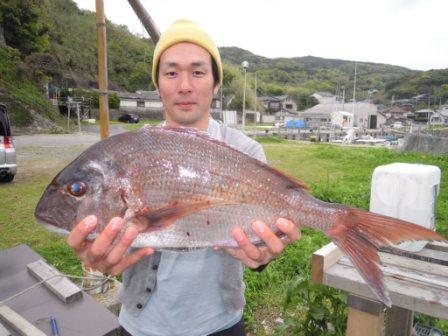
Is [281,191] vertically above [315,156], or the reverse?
[281,191]

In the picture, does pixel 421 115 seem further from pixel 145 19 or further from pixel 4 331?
pixel 4 331

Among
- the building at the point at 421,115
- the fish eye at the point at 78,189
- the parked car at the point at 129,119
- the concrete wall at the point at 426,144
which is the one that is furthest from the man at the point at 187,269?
the building at the point at 421,115

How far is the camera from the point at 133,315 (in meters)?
2.31

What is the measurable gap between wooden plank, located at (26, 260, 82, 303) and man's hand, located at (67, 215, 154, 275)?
5.25 ft

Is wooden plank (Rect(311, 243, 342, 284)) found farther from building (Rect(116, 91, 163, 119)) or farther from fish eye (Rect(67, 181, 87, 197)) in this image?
building (Rect(116, 91, 163, 119))

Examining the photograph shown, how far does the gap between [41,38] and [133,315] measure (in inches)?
2052

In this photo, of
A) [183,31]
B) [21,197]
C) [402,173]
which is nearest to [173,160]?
[183,31]

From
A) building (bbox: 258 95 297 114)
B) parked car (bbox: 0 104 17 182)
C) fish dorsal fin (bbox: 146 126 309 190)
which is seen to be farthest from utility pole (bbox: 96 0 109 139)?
building (bbox: 258 95 297 114)

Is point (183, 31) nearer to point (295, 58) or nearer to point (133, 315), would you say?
point (133, 315)

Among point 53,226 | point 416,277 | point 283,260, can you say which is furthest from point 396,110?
point 53,226

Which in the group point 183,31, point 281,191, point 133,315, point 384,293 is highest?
point 183,31

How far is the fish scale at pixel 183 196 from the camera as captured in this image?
198 cm

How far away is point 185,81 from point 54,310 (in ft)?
7.96

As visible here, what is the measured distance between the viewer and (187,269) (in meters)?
2.35
